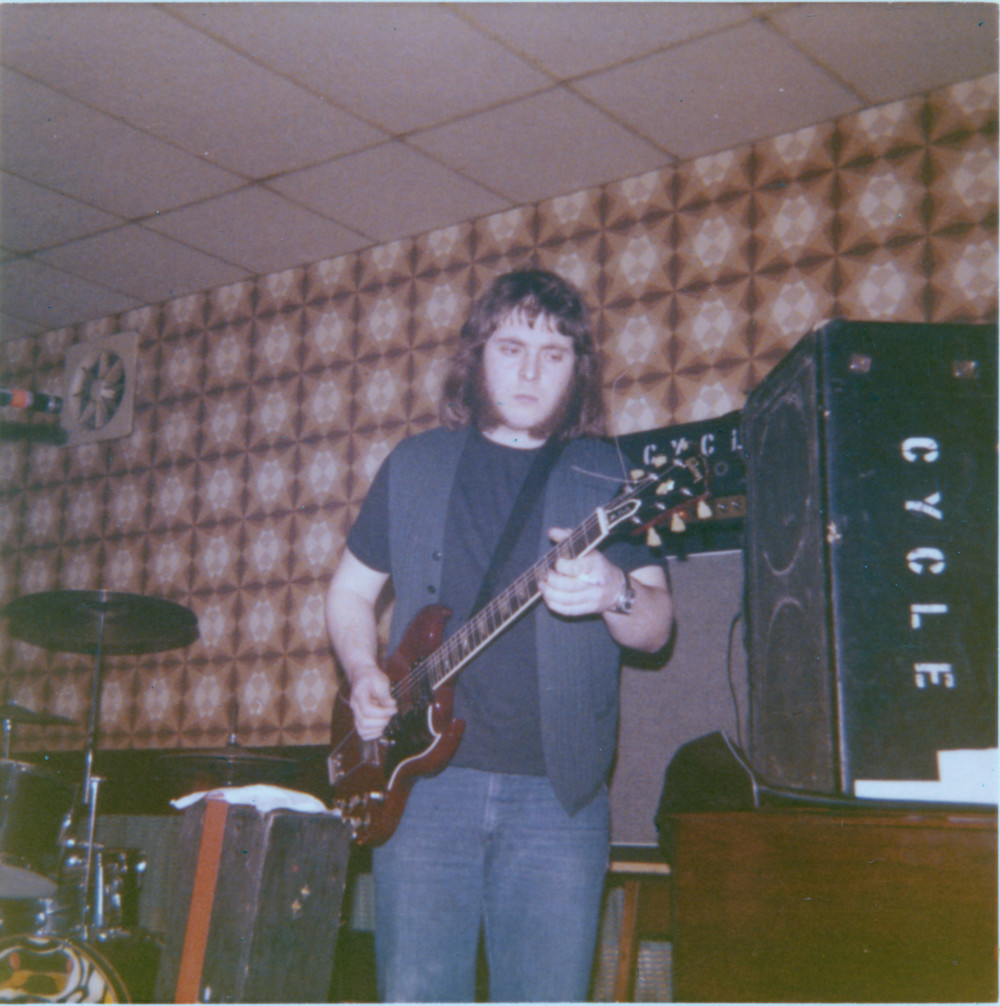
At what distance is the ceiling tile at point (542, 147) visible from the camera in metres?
3.31

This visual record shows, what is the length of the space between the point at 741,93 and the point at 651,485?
1999mm

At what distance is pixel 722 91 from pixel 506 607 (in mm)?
2152

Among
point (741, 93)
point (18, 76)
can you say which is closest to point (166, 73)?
point (18, 76)

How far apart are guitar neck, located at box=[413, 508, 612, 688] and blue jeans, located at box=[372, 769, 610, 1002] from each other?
0.71ft

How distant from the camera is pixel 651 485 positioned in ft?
5.41

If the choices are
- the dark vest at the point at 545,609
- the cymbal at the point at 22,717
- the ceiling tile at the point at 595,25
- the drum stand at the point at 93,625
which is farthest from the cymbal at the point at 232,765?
the ceiling tile at the point at 595,25

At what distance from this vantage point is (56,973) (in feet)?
8.66

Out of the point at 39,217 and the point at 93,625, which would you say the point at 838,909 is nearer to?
the point at 93,625

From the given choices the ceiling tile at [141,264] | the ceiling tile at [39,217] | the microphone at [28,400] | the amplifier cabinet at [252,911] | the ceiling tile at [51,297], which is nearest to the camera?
the amplifier cabinet at [252,911]

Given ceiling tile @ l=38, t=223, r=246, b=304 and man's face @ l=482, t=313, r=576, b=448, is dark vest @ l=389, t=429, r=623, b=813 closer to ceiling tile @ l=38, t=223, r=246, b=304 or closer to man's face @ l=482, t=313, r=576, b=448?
man's face @ l=482, t=313, r=576, b=448

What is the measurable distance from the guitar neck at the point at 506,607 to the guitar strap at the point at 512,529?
2 cm

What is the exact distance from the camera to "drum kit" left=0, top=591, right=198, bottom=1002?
263 centimetres

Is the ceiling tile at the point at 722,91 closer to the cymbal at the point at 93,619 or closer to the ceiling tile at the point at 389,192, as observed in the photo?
the ceiling tile at the point at 389,192

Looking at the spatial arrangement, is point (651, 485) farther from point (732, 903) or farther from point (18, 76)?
point (18, 76)
